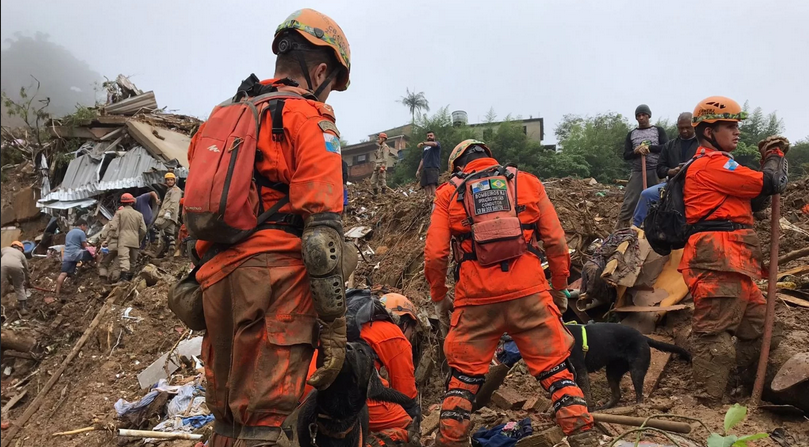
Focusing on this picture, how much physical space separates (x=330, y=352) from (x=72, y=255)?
446 inches

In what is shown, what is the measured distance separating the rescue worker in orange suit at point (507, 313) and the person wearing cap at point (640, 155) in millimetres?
4360

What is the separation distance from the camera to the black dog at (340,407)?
7.44 feet

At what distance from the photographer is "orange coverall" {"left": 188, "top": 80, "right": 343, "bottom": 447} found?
2059 mm

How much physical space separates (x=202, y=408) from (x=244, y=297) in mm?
4202

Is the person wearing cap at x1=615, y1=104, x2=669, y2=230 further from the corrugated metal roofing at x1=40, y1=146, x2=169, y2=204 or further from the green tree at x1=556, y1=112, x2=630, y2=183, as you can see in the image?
the green tree at x1=556, y1=112, x2=630, y2=183

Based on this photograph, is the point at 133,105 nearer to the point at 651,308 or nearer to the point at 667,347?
the point at 651,308

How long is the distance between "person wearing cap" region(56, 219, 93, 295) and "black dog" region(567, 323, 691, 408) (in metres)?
10.9

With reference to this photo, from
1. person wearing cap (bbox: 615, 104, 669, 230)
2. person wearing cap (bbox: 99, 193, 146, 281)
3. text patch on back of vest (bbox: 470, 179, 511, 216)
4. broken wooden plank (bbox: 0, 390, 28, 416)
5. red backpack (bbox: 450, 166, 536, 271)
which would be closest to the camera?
red backpack (bbox: 450, 166, 536, 271)

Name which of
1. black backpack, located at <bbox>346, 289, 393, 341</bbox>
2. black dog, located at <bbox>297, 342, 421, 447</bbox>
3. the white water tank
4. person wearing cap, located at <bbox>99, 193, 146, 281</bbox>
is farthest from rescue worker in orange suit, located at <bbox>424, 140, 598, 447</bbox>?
the white water tank

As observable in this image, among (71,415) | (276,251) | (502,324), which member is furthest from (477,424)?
(71,415)

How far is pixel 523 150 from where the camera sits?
1385 inches

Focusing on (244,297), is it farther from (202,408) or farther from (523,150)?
(523,150)

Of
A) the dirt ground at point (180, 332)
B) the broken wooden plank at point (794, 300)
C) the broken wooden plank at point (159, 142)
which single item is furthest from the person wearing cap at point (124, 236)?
the broken wooden plank at point (794, 300)

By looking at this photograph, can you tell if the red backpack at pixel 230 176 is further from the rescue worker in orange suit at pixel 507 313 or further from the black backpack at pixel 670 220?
the black backpack at pixel 670 220
